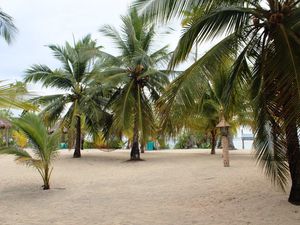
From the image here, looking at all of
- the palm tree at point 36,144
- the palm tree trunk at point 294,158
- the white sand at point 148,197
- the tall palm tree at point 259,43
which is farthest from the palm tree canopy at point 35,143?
the palm tree trunk at point 294,158

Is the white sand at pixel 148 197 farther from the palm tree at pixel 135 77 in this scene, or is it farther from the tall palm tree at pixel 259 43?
the palm tree at pixel 135 77

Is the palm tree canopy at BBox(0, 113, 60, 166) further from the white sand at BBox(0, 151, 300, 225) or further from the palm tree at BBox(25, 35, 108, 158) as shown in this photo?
the palm tree at BBox(25, 35, 108, 158)

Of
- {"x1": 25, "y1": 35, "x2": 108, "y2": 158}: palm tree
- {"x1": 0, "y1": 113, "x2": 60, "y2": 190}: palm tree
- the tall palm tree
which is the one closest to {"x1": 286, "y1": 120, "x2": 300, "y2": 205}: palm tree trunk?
the tall palm tree

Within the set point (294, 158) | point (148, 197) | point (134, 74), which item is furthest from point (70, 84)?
point (294, 158)

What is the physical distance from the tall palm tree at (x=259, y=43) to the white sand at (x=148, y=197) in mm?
942

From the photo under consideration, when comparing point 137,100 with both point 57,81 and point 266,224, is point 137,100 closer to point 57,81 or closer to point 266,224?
point 57,81

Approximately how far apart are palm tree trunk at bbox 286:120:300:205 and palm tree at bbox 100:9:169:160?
926 centimetres

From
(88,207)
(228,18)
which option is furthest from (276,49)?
(88,207)

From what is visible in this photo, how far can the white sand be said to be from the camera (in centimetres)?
687

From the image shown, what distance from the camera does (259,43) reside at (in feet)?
24.2

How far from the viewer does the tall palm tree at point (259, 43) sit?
6539mm

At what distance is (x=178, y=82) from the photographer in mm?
6977

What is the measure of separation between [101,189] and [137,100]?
6.63m

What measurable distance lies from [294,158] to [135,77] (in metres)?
10.7
